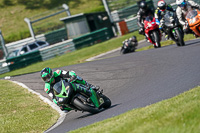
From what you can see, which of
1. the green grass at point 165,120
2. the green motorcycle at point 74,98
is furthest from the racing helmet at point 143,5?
the green grass at point 165,120

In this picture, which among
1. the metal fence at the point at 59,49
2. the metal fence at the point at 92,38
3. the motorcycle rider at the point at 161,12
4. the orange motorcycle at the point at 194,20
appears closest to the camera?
the orange motorcycle at the point at 194,20

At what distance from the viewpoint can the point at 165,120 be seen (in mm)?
5898

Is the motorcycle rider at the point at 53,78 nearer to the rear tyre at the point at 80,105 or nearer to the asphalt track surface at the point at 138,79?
the rear tyre at the point at 80,105

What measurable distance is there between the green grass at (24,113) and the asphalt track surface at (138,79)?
0.54m

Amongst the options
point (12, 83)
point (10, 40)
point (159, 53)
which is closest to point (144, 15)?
point (159, 53)

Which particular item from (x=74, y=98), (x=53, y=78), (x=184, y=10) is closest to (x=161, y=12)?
(x=184, y=10)

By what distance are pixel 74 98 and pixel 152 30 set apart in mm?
9614

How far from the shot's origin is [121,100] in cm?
1047

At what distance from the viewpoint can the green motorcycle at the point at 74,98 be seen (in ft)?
30.3

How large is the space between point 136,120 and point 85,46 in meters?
24.4

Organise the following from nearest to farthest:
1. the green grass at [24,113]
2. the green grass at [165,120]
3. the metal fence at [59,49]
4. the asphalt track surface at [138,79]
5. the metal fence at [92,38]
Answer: the green grass at [165,120], the asphalt track surface at [138,79], the green grass at [24,113], the metal fence at [59,49], the metal fence at [92,38]

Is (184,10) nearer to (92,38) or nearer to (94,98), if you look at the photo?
(94,98)

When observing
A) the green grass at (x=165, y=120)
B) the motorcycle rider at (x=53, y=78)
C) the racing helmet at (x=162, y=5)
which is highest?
the racing helmet at (x=162, y=5)

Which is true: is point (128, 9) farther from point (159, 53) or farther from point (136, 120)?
point (136, 120)
